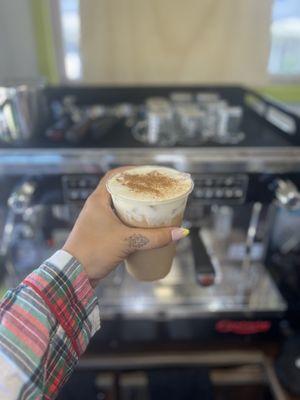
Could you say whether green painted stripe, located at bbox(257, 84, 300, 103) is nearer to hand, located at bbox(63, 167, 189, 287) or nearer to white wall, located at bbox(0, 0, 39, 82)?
white wall, located at bbox(0, 0, 39, 82)

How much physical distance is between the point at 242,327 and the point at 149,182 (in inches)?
20.6

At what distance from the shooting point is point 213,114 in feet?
2.53

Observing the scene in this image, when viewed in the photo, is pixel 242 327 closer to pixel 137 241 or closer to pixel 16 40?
pixel 137 241

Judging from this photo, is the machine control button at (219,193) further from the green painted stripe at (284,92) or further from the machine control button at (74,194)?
the green painted stripe at (284,92)

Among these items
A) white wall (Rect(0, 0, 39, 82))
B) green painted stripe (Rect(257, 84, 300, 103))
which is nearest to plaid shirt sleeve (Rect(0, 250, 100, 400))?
white wall (Rect(0, 0, 39, 82))

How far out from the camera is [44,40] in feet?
→ 3.45

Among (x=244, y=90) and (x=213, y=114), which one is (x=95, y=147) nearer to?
(x=213, y=114)

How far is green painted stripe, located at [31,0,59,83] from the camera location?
101cm

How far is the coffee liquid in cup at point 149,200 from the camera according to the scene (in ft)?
1.19

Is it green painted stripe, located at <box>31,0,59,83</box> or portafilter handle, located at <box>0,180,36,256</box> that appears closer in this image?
portafilter handle, located at <box>0,180,36,256</box>

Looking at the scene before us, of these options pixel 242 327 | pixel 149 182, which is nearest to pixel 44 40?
pixel 149 182

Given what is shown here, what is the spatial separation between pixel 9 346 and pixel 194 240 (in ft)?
1.28

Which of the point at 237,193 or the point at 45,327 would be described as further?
the point at 237,193

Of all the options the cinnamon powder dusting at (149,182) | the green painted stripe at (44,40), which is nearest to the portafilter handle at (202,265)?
the cinnamon powder dusting at (149,182)
